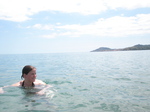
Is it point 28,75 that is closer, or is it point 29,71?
point 29,71

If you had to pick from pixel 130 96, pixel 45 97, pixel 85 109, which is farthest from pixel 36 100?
pixel 130 96

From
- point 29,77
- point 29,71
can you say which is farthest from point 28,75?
point 29,71

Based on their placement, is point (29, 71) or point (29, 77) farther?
point (29, 77)

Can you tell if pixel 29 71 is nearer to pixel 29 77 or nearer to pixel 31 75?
pixel 31 75

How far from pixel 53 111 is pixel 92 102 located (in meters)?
1.68

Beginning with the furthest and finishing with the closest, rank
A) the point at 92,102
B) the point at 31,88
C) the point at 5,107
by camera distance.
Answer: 1. the point at 31,88
2. the point at 92,102
3. the point at 5,107

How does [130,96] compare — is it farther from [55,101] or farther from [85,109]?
[55,101]

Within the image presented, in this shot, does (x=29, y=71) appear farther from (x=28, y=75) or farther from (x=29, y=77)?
(x=29, y=77)

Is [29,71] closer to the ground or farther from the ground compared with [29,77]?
farther from the ground

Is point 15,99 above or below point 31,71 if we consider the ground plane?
below

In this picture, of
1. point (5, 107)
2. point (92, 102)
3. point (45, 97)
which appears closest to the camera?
point (5, 107)

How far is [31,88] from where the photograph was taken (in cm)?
726

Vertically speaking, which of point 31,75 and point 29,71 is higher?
point 29,71

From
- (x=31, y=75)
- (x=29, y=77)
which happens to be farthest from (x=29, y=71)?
(x=29, y=77)
